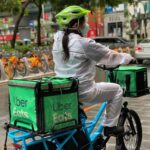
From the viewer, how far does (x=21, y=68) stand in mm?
16828

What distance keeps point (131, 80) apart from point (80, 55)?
1.02m

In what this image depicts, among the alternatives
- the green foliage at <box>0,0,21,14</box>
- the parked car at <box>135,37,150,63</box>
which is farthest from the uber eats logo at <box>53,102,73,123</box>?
the green foliage at <box>0,0,21,14</box>

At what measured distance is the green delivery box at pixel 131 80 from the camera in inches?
201

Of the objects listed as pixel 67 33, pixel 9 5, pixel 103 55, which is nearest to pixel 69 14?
pixel 67 33

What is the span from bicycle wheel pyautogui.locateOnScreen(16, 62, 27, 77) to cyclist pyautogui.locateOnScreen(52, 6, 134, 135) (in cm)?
1235

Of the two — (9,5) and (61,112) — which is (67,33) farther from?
(9,5)

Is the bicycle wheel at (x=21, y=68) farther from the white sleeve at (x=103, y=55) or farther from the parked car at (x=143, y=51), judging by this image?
the white sleeve at (x=103, y=55)

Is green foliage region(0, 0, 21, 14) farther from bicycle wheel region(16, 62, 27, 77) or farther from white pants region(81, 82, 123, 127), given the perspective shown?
white pants region(81, 82, 123, 127)

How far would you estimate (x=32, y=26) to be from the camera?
6656 centimetres

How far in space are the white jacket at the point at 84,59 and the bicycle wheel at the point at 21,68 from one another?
12380 millimetres

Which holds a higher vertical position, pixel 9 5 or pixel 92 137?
pixel 9 5

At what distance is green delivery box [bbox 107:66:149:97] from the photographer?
510 centimetres

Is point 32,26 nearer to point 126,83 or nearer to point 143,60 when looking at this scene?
point 143,60

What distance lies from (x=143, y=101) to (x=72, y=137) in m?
5.77
